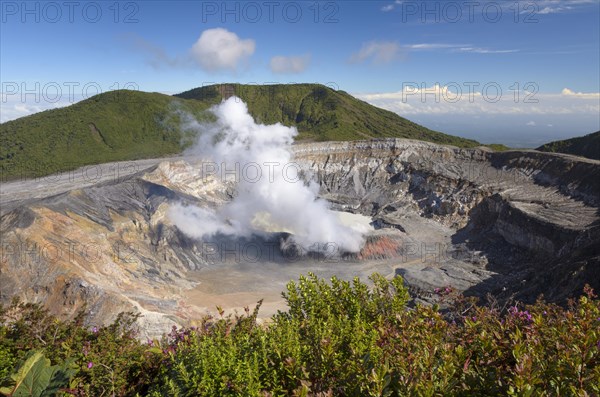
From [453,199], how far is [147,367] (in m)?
57.8

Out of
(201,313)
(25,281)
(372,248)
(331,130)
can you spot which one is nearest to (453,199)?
(372,248)

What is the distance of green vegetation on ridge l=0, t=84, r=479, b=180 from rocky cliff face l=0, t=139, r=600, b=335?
132ft

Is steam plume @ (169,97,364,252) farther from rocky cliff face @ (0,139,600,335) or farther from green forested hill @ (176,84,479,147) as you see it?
green forested hill @ (176,84,479,147)

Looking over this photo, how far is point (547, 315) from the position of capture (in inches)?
341

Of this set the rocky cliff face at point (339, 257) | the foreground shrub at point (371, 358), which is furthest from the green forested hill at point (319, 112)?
the foreground shrub at point (371, 358)

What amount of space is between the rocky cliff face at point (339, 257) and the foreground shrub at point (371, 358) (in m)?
10.2

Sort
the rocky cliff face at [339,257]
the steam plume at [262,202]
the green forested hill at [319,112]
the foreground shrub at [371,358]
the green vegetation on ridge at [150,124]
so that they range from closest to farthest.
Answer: the foreground shrub at [371,358] → the rocky cliff face at [339,257] → the steam plume at [262,202] → the green vegetation on ridge at [150,124] → the green forested hill at [319,112]

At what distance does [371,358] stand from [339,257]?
135 ft

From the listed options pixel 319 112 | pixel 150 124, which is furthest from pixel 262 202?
pixel 319 112

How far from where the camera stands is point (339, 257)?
4719 cm

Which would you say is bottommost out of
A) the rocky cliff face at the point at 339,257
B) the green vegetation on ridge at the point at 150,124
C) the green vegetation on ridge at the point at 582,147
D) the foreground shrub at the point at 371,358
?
the rocky cliff face at the point at 339,257

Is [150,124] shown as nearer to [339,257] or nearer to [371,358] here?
[339,257]

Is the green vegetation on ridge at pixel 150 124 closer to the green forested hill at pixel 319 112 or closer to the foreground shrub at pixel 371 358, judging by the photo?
the green forested hill at pixel 319 112

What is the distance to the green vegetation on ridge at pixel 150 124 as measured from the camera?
10894 centimetres
